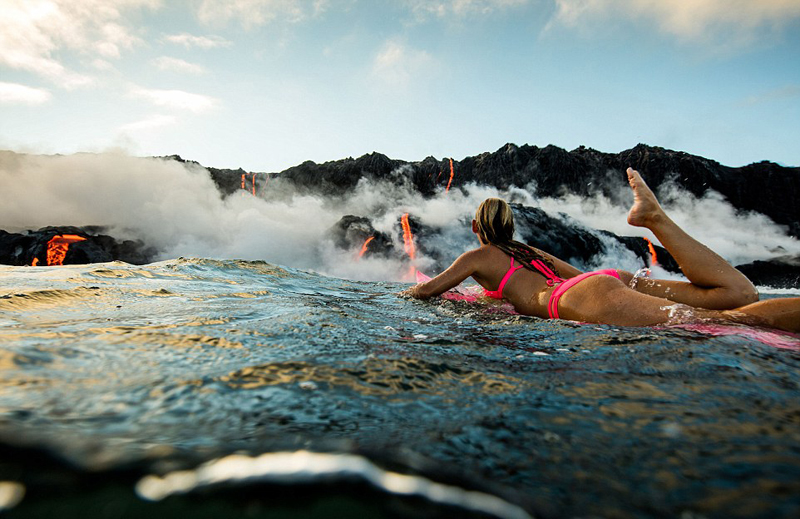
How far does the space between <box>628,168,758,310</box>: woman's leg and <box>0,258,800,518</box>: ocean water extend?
0.56 meters

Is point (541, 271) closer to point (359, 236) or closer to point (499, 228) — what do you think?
point (499, 228)

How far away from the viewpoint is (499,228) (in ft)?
13.0

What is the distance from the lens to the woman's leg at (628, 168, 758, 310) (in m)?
2.83

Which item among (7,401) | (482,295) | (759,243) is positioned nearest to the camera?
(7,401)

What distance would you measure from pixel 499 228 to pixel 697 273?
1.68 metres

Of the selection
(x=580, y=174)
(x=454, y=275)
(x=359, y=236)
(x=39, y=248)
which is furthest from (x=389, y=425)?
(x=580, y=174)

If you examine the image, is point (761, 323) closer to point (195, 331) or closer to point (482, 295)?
point (482, 295)

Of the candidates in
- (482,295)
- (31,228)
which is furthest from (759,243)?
(31,228)

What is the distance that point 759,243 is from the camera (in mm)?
31328

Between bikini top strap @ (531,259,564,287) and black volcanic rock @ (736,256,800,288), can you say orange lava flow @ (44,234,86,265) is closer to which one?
bikini top strap @ (531,259,564,287)

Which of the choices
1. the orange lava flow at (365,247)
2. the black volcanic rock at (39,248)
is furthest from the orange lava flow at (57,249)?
the orange lava flow at (365,247)

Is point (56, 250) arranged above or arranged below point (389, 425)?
below

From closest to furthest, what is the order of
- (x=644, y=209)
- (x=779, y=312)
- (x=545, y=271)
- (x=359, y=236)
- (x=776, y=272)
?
1. (x=779, y=312)
2. (x=644, y=209)
3. (x=545, y=271)
4. (x=359, y=236)
5. (x=776, y=272)

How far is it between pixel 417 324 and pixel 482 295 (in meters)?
1.75
